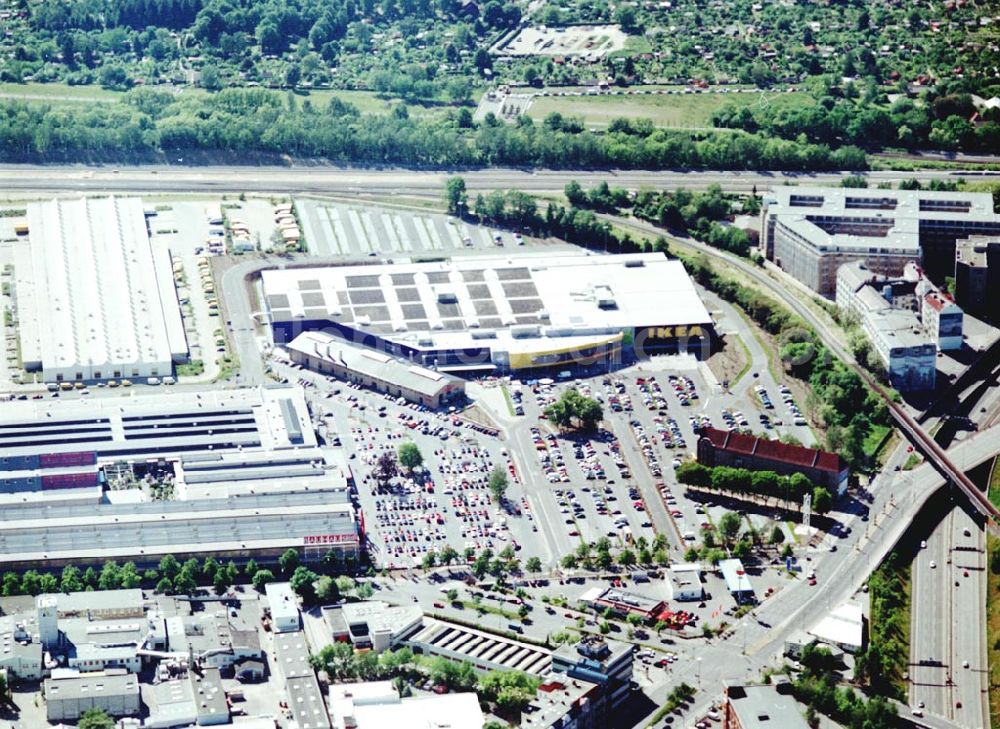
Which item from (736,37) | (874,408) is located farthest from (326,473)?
(736,37)

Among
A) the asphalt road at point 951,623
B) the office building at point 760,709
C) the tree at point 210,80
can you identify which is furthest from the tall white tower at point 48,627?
the tree at point 210,80

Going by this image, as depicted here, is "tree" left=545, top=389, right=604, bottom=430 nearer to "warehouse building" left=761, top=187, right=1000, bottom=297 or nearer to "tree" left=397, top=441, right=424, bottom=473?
"tree" left=397, top=441, right=424, bottom=473

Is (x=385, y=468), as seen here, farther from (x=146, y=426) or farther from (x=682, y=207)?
(x=682, y=207)

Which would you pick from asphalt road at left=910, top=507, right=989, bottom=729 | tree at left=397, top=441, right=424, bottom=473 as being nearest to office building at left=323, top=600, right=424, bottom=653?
tree at left=397, top=441, right=424, bottom=473

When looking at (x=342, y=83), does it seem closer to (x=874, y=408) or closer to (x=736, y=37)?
(x=736, y=37)

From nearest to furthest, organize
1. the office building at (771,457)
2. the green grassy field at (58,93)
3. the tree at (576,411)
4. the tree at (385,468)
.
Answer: the office building at (771,457)
the tree at (385,468)
the tree at (576,411)
the green grassy field at (58,93)

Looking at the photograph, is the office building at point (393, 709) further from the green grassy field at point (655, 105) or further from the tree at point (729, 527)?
the green grassy field at point (655, 105)
